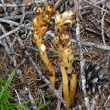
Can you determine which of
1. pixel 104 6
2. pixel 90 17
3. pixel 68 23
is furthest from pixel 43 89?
pixel 104 6

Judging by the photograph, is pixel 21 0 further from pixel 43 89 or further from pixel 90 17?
pixel 43 89

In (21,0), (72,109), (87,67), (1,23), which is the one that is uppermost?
(21,0)

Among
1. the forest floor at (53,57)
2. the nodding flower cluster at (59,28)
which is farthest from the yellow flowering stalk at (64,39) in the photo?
the forest floor at (53,57)

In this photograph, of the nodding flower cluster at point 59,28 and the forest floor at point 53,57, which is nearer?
the nodding flower cluster at point 59,28

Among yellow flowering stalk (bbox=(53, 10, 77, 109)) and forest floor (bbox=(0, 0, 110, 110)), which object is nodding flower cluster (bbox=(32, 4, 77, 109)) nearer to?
yellow flowering stalk (bbox=(53, 10, 77, 109))

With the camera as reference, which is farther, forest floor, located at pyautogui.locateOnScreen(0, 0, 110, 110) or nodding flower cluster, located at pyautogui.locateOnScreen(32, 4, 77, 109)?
forest floor, located at pyautogui.locateOnScreen(0, 0, 110, 110)

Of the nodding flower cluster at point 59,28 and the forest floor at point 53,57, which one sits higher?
the nodding flower cluster at point 59,28

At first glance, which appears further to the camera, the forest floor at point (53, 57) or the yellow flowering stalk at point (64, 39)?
the forest floor at point (53, 57)

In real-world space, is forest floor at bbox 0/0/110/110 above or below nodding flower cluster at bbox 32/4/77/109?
below

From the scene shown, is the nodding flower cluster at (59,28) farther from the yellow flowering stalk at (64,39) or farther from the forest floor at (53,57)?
the forest floor at (53,57)

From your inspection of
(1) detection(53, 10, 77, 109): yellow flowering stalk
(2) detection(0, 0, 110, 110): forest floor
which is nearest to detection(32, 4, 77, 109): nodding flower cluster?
(1) detection(53, 10, 77, 109): yellow flowering stalk

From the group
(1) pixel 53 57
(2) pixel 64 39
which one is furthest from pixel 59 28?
(1) pixel 53 57
